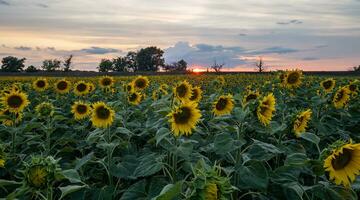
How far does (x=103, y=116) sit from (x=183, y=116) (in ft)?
4.70

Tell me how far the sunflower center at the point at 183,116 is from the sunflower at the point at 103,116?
124 centimetres

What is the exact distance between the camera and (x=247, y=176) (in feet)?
12.9

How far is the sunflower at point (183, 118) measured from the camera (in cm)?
427

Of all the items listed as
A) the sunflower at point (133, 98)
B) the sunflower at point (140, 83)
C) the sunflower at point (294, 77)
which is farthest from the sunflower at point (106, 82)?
the sunflower at point (294, 77)

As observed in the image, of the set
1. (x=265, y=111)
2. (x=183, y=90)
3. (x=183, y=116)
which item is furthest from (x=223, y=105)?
(x=183, y=116)

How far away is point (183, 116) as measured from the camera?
4395 mm

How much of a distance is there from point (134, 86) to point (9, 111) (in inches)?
98.2

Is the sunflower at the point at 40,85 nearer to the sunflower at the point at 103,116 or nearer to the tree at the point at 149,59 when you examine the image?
the sunflower at the point at 103,116

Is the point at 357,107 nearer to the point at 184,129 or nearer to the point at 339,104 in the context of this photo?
the point at 339,104

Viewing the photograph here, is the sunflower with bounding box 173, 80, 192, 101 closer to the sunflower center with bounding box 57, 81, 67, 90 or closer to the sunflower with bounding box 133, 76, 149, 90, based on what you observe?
the sunflower with bounding box 133, 76, 149, 90

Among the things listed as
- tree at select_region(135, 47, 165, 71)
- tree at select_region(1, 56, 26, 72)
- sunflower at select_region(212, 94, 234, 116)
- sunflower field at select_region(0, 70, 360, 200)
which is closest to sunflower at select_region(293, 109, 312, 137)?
sunflower field at select_region(0, 70, 360, 200)

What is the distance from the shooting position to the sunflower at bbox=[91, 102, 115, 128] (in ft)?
17.6

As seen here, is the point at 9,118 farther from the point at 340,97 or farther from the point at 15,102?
the point at 340,97

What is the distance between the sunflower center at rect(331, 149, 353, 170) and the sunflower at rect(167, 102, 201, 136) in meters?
1.44
